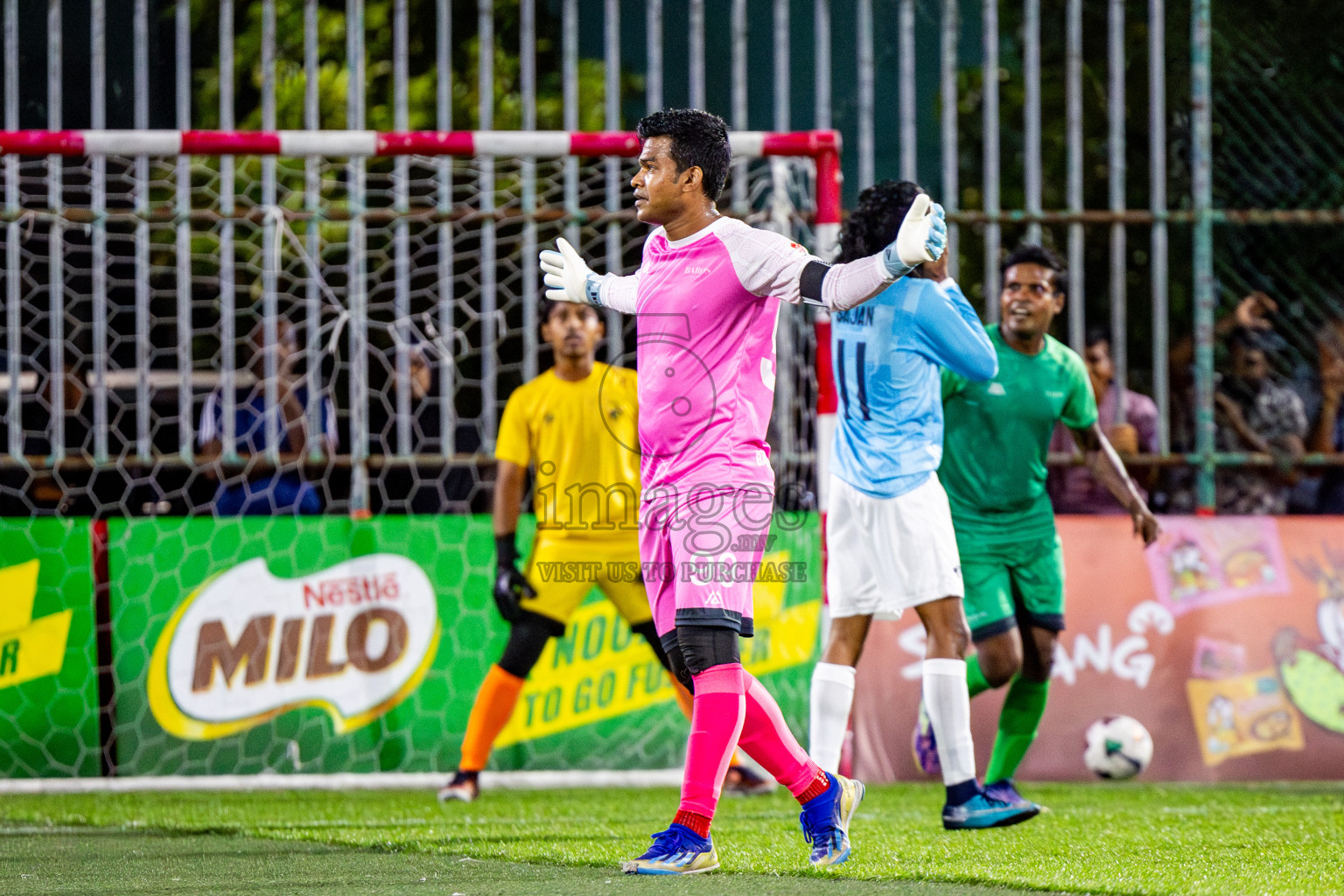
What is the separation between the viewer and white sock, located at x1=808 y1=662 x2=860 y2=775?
4.98 m

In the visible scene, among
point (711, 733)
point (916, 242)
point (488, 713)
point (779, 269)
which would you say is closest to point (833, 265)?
point (779, 269)

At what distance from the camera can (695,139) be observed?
13.6 feet

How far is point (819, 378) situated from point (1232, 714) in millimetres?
2308

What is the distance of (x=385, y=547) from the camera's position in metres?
6.96

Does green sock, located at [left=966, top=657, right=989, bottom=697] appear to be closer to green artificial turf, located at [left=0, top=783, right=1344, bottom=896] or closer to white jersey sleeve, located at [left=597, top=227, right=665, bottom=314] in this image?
green artificial turf, located at [left=0, top=783, right=1344, bottom=896]

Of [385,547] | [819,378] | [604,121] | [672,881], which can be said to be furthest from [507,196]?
[672,881]

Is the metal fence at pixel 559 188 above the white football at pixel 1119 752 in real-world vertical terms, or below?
above

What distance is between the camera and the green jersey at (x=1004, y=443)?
5660 millimetres

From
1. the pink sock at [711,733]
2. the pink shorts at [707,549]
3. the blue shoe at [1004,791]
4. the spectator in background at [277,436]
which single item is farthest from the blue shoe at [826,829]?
the spectator in background at [277,436]

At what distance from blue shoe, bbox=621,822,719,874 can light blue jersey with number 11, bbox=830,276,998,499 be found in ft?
4.57

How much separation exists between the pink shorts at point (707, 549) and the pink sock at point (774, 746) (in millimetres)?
202

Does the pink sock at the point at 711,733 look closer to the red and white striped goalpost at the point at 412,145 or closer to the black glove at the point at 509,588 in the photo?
the black glove at the point at 509,588

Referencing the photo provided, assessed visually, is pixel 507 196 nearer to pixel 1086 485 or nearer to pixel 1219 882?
pixel 1086 485

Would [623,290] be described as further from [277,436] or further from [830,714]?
[277,436]
